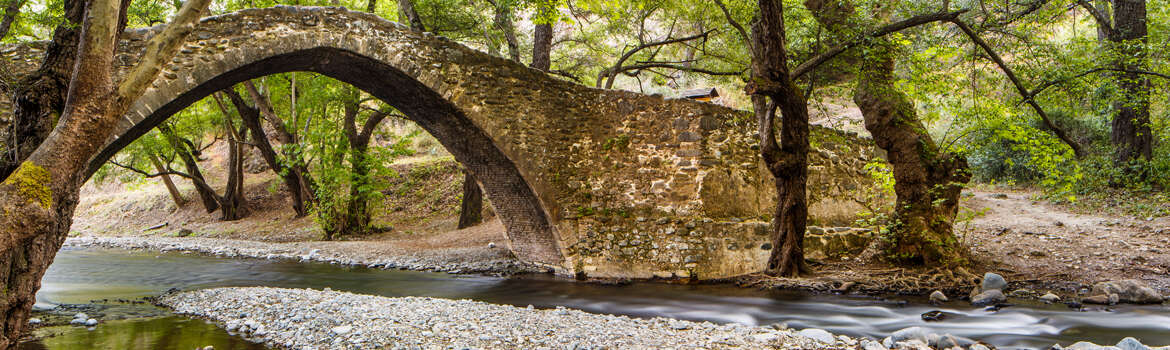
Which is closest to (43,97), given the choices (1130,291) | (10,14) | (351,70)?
(351,70)

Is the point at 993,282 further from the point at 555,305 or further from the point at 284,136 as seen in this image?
the point at 284,136

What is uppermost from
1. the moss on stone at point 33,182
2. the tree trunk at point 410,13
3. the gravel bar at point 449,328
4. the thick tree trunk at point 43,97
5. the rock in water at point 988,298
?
the tree trunk at point 410,13

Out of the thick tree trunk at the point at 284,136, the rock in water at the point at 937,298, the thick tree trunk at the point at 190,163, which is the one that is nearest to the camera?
the rock in water at the point at 937,298

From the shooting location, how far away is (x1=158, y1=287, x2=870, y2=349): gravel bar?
14.5 feet

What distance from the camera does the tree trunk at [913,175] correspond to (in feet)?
24.8

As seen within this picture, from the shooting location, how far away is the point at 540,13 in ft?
29.2

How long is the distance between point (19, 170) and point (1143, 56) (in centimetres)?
1172

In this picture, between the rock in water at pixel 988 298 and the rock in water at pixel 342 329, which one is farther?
the rock in water at pixel 988 298

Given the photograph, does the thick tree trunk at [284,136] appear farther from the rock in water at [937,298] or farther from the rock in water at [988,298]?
the rock in water at [988,298]

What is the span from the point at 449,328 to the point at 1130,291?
6.39 m

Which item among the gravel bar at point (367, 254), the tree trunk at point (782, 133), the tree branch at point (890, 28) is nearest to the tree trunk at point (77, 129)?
the tree trunk at point (782, 133)

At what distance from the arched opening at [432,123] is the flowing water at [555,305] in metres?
0.88

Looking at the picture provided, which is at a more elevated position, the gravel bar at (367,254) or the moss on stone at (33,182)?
the moss on stone at (33,182)

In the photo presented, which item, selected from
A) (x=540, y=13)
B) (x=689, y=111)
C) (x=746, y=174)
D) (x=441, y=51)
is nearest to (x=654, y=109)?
(x=689, y=111)
